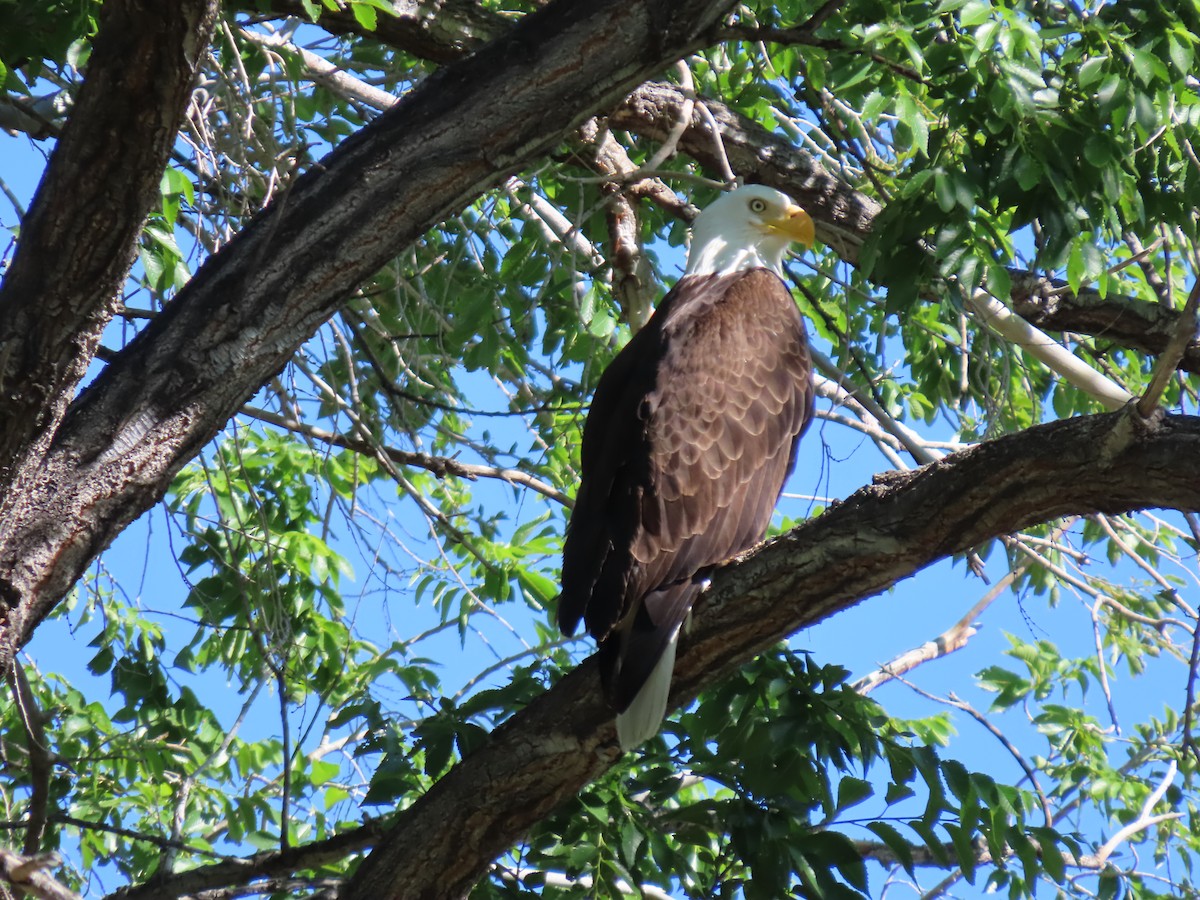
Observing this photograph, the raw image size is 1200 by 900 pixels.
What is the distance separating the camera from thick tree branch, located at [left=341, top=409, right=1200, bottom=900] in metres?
2.30

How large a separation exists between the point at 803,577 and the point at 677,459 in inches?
40.2

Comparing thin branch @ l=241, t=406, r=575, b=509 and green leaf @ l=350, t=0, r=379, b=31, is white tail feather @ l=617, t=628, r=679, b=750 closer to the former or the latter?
thin branch @ l=241, t=406, r=575, b=509

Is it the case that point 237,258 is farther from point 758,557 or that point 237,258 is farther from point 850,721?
point 850,721

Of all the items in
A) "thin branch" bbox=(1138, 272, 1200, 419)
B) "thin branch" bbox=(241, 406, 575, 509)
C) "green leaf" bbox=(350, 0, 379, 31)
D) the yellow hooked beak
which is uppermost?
the yellow hooked beak

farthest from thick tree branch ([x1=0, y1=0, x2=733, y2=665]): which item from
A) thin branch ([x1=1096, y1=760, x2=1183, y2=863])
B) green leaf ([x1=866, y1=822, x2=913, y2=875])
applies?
thin branch ([x1=1096, y1=760, x2=1183, y2=863])

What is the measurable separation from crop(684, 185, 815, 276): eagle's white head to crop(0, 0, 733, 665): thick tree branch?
1713 millimetres

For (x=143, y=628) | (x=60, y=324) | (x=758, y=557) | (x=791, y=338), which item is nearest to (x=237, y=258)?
(x=60, y=324)

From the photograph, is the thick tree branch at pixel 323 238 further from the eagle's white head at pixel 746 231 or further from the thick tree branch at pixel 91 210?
the eagle's white head at pixel 746 231

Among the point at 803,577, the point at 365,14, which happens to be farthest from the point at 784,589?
the point at 365,14

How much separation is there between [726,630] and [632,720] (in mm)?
267

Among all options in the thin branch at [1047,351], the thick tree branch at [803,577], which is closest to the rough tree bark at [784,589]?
the thick tree branch at [803,577]

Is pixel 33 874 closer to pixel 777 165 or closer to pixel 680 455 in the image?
pixel 680 455

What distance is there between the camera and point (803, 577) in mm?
2588

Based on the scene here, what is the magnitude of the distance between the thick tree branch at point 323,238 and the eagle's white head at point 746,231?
171cm
